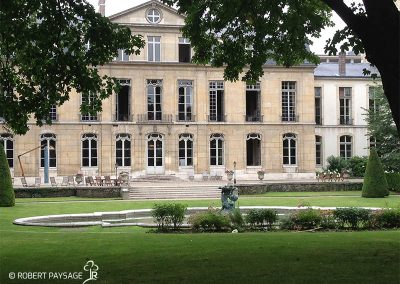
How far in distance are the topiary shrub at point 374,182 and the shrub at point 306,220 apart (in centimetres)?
1508

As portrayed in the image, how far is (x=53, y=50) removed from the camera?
481 inches

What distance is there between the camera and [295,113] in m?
40.9

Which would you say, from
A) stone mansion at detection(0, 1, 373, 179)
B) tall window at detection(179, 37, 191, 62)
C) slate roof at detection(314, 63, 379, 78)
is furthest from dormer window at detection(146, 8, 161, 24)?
slate roof at detection(314, 63, 379, 78)

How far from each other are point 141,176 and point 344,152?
16.3 m

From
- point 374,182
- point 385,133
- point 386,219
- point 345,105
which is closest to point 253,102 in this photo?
point 345,105

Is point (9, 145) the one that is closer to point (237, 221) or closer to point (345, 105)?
point (345, 105)

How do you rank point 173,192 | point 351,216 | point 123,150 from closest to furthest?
point 351,216 → point 173,192 → point 123,150

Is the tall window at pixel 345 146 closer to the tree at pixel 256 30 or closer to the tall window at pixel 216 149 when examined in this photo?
the tall window at pixel 216 149

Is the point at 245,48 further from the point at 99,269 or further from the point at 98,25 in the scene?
the point at 99,269

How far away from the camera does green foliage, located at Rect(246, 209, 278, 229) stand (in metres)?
16.1

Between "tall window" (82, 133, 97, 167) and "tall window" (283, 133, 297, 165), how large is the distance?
12.4 meters

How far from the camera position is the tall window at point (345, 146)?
150 feet

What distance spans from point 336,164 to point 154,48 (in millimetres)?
15308

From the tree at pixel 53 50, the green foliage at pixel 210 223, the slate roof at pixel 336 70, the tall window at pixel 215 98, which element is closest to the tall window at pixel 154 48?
the tall window at pixel 215 98
